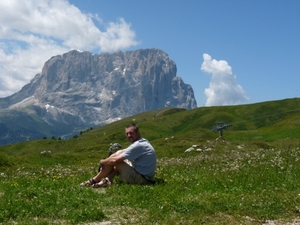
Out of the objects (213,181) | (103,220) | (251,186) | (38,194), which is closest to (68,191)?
(38,194)

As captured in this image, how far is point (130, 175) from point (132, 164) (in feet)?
1.57

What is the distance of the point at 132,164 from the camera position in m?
16.2

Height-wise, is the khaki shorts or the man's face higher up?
the man's face

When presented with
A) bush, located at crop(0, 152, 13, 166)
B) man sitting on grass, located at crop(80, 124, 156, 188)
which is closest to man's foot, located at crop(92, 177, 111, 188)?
man sitting on grass, located at crop(80, 124, 156, 188)

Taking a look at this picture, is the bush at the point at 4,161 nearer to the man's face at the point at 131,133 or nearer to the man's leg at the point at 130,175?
the man's leg at the point at 130,175

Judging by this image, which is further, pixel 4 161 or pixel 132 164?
pixel 4 161

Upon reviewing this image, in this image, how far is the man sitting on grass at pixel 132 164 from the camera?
1595 cm

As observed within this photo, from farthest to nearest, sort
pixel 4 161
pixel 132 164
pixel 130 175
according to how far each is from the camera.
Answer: pixel 4 161 → pixel 132 164 → pixel 130 175

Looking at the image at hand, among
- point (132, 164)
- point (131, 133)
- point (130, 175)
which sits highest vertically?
point (131, 133)

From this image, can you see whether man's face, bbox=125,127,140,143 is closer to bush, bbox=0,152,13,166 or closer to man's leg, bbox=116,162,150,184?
man's leg, bbox=116,162,150,184

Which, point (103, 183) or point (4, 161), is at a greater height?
point (4, 161)

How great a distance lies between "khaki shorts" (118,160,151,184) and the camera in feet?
52.6

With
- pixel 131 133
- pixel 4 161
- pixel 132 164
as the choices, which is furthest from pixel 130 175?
pixel 4 161

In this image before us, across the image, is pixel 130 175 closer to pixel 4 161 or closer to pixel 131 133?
pixel 131 133
